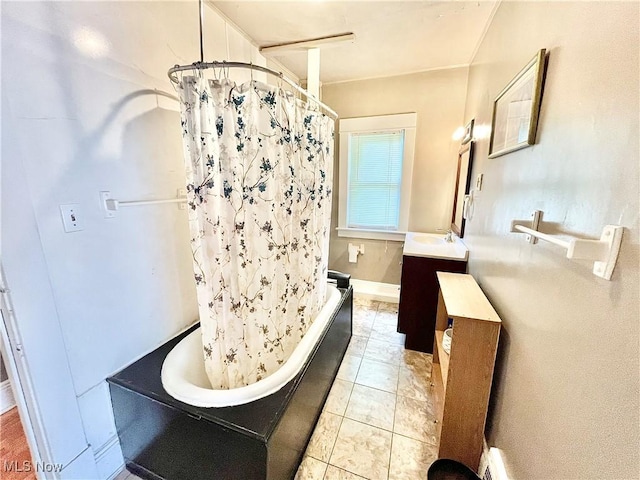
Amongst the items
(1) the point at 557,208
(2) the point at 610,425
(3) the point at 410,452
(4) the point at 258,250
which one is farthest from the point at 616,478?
(4) the point at 258,250

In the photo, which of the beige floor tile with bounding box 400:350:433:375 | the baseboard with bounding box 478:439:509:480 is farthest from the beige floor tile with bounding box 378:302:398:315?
the baseboard with bounding box 478:439:509:480

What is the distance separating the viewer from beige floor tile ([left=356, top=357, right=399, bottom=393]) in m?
1.92

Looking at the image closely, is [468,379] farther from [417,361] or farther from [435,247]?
[435,247]

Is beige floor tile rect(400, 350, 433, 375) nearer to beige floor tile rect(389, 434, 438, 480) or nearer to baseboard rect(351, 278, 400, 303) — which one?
beige floor tile rect(389, 434, 438, 480)

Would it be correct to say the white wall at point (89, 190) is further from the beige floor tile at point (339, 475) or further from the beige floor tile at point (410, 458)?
the beige floor tile at point (410, 458)

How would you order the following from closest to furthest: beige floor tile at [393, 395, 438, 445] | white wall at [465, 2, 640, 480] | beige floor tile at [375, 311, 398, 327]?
white wall at [465, 2, 640, 480] < beige floor tile at [393, 395, 438, 445] < beige floor tile at [375, 311, 398, 327]

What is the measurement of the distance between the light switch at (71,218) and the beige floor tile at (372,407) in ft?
5.78

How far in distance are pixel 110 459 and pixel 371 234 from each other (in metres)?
2.79

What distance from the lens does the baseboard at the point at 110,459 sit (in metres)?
1.25

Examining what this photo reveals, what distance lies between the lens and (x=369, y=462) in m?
1.39

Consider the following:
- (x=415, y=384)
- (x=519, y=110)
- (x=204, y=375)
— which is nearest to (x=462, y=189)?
(x=519, y=110)

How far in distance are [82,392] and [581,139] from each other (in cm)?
214

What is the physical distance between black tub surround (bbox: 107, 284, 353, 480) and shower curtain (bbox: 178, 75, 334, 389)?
273mm

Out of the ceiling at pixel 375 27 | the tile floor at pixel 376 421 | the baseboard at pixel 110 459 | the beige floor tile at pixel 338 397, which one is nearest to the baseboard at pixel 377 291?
the tile floor at pixel 376 421
